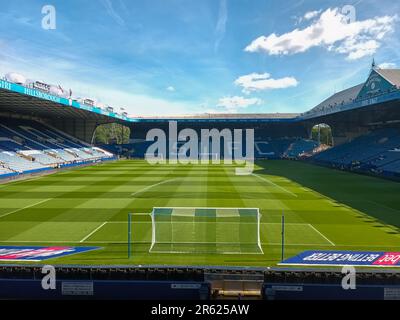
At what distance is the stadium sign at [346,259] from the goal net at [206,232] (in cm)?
168

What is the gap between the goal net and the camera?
1219 cm

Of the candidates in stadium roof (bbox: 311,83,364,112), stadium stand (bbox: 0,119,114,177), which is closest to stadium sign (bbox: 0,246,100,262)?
stadium stand (bbox: 0,119,114,177)

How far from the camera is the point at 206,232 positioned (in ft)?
46.5

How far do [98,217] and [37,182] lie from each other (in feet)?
56.0

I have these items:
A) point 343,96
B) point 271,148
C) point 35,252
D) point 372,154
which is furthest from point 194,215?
point 271,148

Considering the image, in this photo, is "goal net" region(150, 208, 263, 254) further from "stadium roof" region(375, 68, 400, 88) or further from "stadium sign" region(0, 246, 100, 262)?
"stadium roof" region(375, 68, 400, 88)

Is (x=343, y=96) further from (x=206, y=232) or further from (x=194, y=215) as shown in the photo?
(x=194, y=215)

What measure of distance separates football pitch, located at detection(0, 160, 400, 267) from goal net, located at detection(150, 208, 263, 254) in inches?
16.6

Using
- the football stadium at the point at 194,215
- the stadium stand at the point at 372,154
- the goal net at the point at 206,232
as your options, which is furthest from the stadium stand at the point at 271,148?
the goal net at the point at 206,232

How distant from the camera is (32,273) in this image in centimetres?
873

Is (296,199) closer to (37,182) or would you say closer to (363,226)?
(363,226)

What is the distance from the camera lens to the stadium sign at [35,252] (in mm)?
10984

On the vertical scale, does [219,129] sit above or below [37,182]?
above

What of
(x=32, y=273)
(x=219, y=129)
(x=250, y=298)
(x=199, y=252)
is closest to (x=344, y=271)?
(x=250, y=298)
